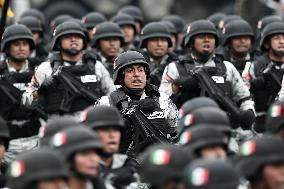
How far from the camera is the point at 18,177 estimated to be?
1050cm

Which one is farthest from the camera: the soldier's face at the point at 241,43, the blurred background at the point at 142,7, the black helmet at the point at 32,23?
the blurred background at the point at 142,7

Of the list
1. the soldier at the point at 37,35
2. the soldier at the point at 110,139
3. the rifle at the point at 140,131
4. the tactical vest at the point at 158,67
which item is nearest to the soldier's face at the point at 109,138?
the soldier at the point at 110,139

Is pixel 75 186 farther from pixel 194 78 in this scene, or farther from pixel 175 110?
pixel 194 78

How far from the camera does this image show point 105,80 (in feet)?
57.2

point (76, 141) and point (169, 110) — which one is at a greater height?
point (76, 141)

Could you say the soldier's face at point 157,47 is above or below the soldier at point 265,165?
below

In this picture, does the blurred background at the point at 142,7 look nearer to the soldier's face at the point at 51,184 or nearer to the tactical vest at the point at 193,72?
the tactical vest at the point at 193,72

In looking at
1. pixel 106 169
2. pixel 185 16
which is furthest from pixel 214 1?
pixel 106 169

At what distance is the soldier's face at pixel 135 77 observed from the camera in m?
15.1

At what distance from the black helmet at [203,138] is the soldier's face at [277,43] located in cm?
655

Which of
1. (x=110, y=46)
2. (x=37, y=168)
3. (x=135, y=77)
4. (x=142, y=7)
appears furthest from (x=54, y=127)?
(x=142, y=7)

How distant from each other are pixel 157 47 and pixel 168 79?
204cm

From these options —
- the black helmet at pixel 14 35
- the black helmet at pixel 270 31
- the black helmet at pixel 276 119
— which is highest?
the black helmet at pixel 276 119

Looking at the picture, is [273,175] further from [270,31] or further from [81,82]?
[270,31]
